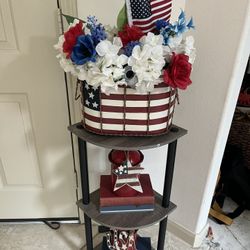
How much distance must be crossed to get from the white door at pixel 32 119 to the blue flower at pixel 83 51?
42cm

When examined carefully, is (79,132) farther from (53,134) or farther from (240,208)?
(240,208)

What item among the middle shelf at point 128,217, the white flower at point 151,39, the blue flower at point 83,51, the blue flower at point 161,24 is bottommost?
the middle shelf at point 128,217

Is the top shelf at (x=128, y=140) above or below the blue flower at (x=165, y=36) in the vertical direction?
below

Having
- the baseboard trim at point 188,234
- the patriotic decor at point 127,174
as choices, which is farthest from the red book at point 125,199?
the baseboard trim at point 188,234

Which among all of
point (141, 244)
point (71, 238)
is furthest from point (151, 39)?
point (71, 238)

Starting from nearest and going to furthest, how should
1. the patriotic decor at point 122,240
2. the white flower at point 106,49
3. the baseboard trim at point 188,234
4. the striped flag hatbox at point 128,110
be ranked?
1. the white flower at point 106,49
2. the striped flag hatbox at point 128,110
3. the patriotic decor at point 122,240
4. the baseboard trim at point 188,234

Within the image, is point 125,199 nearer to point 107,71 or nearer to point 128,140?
point 128,140

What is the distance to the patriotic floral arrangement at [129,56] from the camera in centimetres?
76

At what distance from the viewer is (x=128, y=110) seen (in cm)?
88

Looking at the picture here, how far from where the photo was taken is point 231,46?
1.01 metres

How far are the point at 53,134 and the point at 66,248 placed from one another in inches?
25.6

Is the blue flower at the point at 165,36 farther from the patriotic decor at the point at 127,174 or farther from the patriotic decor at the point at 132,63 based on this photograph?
the patriotic decor at the point at 127,174

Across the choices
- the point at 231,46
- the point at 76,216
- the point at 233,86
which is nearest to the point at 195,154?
the point at 233,86

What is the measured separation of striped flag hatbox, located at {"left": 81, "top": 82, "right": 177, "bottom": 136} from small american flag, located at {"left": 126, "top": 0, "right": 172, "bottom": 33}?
20 centimetres
